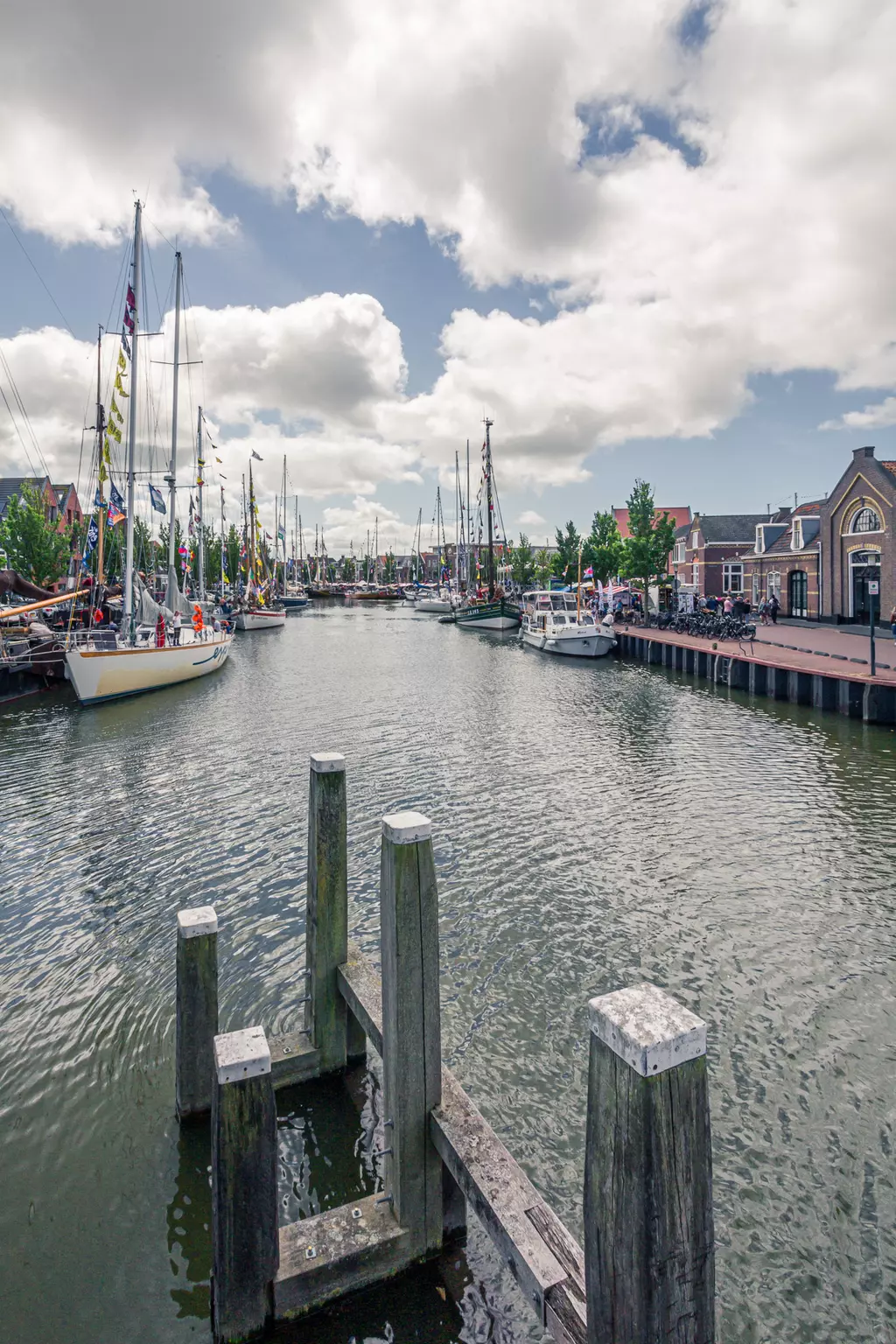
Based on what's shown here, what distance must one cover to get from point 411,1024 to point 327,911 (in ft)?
4.91

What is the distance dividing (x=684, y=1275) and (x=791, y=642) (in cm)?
3141

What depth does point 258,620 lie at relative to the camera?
57188mm

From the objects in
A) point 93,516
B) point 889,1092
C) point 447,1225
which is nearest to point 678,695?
point 889,1092

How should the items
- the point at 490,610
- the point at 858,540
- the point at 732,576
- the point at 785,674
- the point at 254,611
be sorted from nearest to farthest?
the point at 785,674 → the point at 858,540 → the point at 490,610 → the point at 254,611 → the point at 732,576

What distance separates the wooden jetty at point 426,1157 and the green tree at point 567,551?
6579 cm

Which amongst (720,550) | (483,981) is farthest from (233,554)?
(483,981)

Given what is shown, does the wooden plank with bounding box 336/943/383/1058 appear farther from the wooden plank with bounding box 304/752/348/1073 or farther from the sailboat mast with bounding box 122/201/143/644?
the sailboat mast with bounding box 122/201/143/644

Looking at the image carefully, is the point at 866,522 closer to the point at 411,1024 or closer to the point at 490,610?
the point at 490,610

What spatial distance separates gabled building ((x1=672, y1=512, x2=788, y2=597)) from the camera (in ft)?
194

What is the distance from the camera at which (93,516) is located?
32.8 m

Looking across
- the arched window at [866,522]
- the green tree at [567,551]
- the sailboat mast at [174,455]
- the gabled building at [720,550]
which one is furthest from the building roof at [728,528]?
the sailboat mast at [174,455]

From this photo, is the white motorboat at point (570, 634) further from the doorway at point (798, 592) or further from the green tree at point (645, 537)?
the doorway at point (798, 592)

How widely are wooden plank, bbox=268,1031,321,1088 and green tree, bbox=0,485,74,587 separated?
39837 millimetres

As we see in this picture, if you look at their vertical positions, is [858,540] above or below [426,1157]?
above
